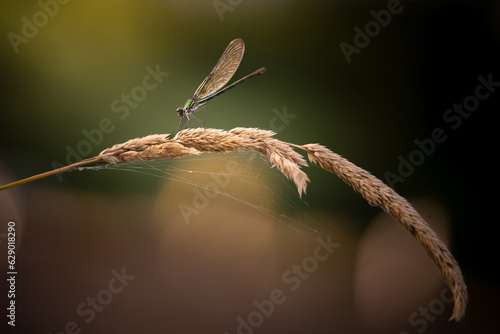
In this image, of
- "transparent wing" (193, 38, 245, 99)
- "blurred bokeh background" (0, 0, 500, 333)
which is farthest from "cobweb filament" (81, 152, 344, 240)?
"transparent wing" (193, 38, 245, 99)

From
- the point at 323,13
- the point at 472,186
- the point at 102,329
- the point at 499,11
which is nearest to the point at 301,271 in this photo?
the point at 102,329

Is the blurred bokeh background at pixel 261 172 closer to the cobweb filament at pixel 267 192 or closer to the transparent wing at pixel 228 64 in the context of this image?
the cobweb filament at pixel 267 192

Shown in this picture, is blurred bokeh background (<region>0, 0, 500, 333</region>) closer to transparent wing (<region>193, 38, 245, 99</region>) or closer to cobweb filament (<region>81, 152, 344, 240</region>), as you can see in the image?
cobweb filament (<region>81, 152, 344, 240</region>)

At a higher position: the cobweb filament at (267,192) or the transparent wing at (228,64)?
the transparent wing at (228,64)

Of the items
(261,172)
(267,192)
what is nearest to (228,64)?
(261,172)

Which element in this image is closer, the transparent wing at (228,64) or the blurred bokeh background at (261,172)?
the transparent wing at (228,64)

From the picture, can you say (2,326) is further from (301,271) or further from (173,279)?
(301,271)

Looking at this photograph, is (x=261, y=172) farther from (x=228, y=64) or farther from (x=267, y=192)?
(x=228, y=64)

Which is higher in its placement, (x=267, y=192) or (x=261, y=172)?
(x=261, y=172)

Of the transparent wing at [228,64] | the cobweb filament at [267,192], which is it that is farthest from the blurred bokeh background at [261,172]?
the transparent wing at [228,64]
